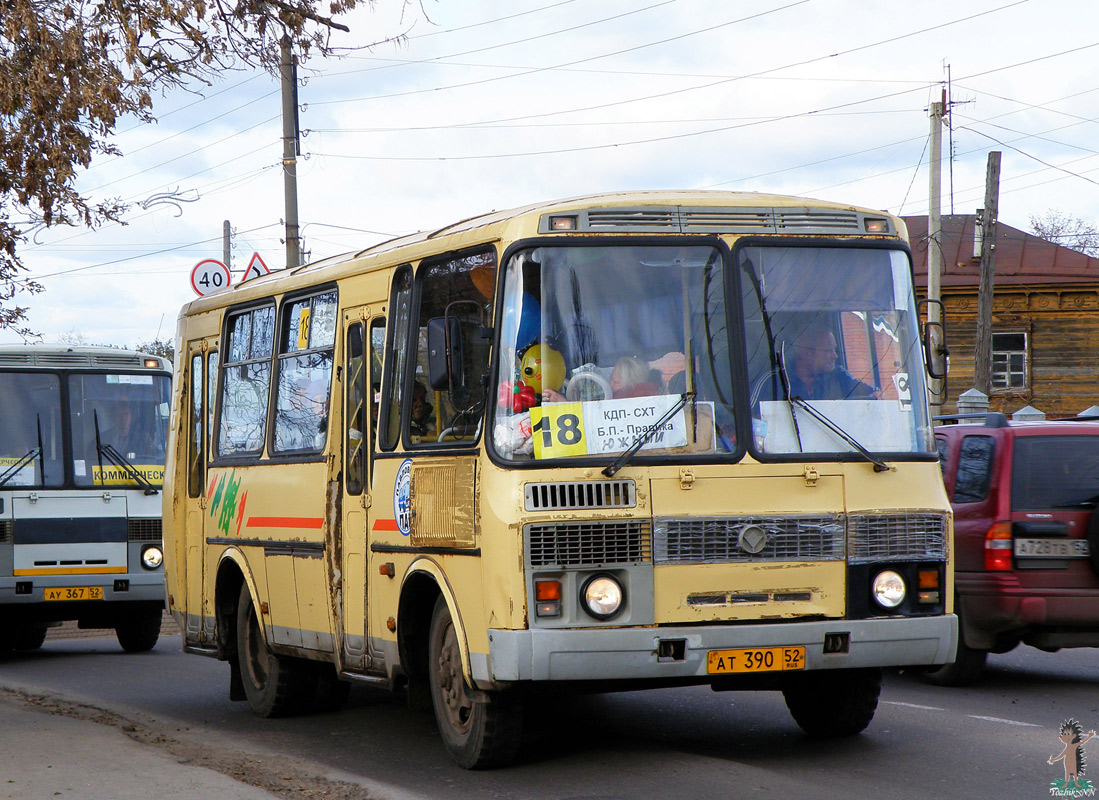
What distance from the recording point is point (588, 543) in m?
7.20

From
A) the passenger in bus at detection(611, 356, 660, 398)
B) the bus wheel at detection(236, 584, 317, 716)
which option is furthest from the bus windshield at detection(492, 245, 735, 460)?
the bus wheel at detection(236, 584, 317, 716)

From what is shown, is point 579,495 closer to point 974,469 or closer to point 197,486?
point 974,469

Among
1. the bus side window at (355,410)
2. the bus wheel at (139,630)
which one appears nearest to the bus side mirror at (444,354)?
the bus side window at (355,410)

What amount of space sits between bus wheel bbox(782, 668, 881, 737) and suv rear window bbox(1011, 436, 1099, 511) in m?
2.55

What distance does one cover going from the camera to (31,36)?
9.91 m

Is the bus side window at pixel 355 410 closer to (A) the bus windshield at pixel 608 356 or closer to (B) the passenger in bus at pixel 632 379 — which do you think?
(A) the bus windshield at pixel 608 356

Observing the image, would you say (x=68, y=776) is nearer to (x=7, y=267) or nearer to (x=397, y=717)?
(x=397, y=717)

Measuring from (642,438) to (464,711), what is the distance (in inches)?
71.4

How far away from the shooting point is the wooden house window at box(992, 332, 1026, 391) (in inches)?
1720

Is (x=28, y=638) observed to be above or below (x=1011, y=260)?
below

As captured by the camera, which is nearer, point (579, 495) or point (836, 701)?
point (579, 495)

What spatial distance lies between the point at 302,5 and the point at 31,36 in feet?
5.94

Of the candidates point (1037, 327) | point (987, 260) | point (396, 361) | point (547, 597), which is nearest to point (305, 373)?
point (396, 361)

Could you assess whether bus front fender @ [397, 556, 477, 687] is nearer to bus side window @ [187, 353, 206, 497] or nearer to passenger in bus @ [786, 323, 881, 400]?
passenger in bus @ [786, 323, 881, 400]
